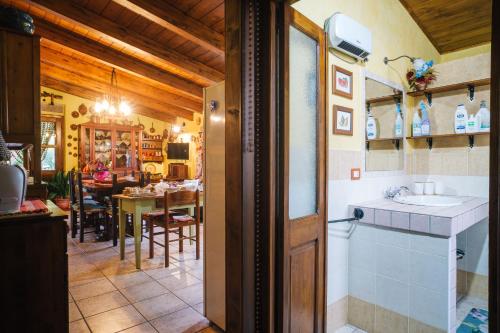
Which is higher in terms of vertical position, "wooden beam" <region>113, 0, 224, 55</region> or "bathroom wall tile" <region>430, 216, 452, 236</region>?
"wooden beam" <region>113, 0, 224, 55</region>

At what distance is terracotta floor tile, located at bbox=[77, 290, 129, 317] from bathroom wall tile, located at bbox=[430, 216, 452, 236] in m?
2.33

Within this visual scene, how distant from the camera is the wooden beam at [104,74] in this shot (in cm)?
562

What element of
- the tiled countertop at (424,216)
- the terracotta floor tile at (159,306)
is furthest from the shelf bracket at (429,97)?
the terracotta floor tile at (159,306)

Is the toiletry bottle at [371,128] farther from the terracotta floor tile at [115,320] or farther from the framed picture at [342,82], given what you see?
the terracotta floor tile at [115,320]

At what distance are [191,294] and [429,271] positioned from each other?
1.86m

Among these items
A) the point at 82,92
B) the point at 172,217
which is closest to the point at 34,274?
the point at 172,217

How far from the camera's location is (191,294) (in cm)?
252

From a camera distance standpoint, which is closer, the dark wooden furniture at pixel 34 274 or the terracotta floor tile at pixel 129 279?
the dark wooden furniture at pixel 34 274

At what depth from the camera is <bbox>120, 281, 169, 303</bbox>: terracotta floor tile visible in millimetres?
2439

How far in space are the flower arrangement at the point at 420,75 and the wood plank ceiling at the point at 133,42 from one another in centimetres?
205

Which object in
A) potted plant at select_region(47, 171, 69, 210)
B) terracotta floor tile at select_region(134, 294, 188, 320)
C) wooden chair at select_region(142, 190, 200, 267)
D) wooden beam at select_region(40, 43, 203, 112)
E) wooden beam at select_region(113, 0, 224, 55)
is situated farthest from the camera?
potted plant at select_region(47, 171, 69, 210)

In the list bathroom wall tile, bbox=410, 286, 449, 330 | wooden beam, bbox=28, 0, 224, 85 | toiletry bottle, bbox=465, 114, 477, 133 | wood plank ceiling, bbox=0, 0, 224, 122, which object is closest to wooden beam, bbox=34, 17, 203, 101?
wood plank ceiling, bbox=0, 0, 224, 122

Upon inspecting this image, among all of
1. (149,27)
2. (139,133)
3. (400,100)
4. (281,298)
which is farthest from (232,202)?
(139,133)

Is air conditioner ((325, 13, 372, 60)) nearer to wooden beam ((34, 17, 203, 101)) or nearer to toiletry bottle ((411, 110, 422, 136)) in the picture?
toiletry bottle ((411, 110, 422, 136))
